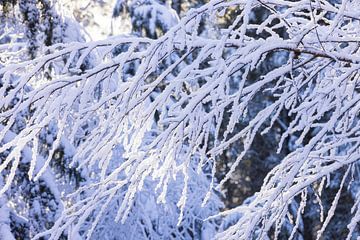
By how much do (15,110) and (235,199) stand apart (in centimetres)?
1639

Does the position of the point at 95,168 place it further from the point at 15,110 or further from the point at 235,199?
the point at 235,199

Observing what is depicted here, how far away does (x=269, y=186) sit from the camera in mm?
2580

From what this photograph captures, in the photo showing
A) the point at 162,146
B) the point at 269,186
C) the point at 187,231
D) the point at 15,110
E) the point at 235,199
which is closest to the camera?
the point at 15,110

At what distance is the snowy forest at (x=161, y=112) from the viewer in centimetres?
205

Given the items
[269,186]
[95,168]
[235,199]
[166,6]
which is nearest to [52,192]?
[269,186]

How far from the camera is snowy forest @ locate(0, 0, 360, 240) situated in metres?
2.05

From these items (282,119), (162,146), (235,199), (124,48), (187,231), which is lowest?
(235,199)

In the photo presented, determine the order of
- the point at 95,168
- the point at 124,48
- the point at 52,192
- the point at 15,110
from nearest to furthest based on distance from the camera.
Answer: the point at 15,110, the point at 52,192, the point at 95,168, the point at 124,48

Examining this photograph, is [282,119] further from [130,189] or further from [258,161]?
[130,189]

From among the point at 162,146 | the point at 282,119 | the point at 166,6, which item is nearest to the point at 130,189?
the point at 162,146

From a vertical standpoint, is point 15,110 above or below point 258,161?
above

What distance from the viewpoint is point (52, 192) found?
4.31 metres

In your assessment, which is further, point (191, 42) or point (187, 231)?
point (187, 231)

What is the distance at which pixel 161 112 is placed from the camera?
2.74m
